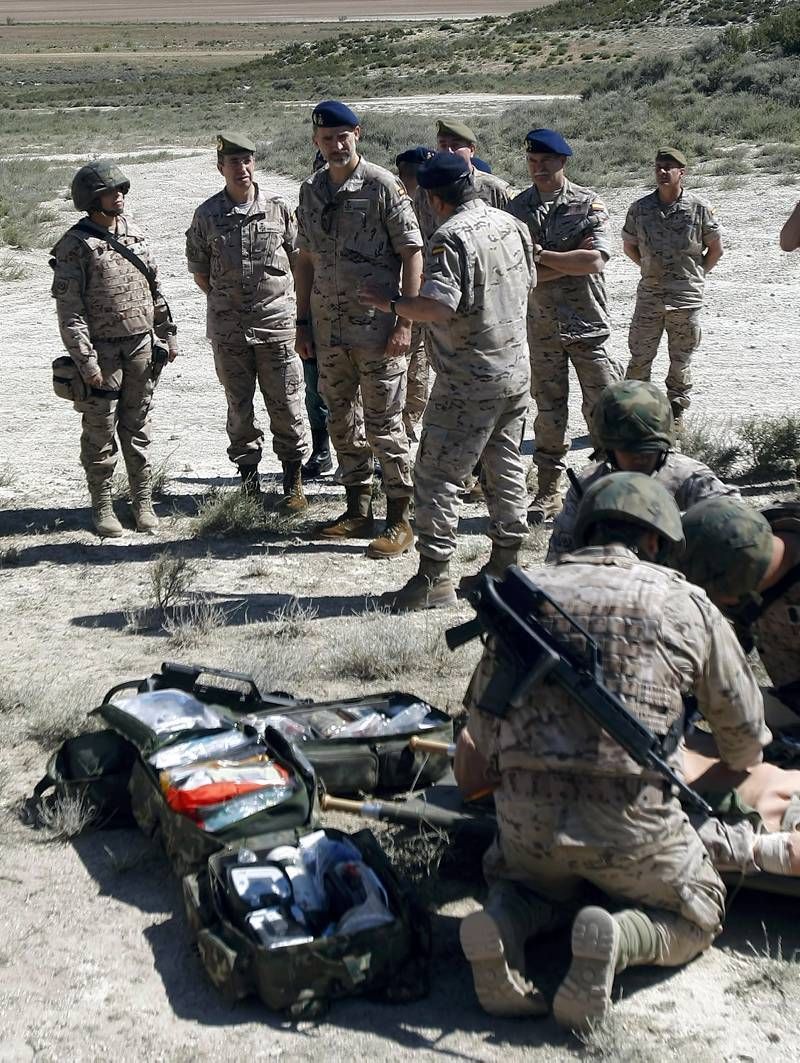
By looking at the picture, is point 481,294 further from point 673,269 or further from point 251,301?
point 673,269

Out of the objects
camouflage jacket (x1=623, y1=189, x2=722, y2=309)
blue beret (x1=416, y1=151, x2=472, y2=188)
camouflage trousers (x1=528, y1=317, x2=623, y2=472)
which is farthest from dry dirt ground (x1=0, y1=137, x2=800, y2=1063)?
blue beret (x1=416, y1=151, x2=472, y2=188)

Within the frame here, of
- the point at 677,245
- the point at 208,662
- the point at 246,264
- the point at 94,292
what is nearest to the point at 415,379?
the point at 246,264

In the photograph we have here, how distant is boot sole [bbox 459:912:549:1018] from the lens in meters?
3.26

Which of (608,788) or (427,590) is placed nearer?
(608,788)

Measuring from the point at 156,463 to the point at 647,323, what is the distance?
12.0 feet

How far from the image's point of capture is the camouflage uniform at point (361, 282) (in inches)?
277

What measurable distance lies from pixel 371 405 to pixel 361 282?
0.68 m

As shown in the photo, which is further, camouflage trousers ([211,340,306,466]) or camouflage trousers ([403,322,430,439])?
camouflage trousers ([403,322,430,439])

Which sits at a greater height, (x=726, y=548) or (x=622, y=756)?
(x=726, y=548)

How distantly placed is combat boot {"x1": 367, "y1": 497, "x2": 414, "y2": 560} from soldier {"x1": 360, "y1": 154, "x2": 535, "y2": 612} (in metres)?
0.86

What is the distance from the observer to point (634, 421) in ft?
15.3

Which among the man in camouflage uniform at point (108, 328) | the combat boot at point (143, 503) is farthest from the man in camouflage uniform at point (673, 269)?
the combat boot at point (143, 503)

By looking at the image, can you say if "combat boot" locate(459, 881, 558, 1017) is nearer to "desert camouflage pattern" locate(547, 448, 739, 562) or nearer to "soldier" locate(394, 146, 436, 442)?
"desert camouflage pattern" locate(547, 448, 739, 562)

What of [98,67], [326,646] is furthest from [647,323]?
[98,67]
